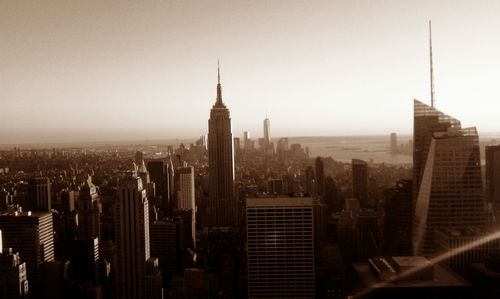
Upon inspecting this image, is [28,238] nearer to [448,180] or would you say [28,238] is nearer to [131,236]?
[131,236]

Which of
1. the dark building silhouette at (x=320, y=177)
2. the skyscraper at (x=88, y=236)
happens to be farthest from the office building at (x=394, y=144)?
the skyscraper at (x=88, y=236)

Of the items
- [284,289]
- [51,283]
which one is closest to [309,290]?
[284,289]

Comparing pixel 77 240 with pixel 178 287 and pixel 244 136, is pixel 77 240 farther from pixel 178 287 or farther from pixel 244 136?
pixel 244 136

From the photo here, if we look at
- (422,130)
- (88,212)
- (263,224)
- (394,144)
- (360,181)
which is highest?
(422,130)

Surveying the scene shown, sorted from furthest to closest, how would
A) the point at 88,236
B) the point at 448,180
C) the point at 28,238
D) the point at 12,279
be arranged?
the point at 88,236 < the point at 28,238 < the point at 448,180 < the point at 12,279

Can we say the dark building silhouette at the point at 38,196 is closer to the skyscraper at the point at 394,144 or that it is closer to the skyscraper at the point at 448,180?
the skyscraper at the point at 394,144

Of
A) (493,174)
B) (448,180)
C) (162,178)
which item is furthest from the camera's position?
(162,178)

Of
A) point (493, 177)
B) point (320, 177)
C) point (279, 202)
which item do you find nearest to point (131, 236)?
point (279, 202)
